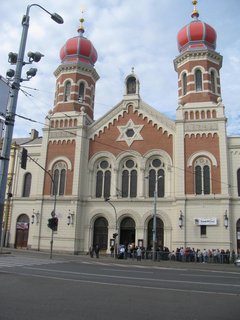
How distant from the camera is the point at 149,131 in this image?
40125 millimetres

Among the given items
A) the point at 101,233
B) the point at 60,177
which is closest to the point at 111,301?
the point at 101,233

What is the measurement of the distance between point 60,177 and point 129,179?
8103mm

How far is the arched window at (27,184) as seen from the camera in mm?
43250

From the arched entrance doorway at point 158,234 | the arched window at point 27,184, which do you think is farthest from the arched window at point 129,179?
the arched window at point 27,184

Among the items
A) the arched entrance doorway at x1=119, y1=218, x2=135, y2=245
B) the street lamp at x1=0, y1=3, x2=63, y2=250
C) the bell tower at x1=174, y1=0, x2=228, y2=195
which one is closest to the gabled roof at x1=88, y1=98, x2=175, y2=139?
the bell tower at x1=174, y1=0, x2=228, y2=195

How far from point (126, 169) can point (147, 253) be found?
32.1 feet

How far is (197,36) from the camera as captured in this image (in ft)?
135

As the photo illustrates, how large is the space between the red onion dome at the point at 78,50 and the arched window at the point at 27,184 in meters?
15.3

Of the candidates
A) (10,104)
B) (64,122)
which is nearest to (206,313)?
(10,104)

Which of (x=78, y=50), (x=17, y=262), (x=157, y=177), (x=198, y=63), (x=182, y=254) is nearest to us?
(x=17, y=262)

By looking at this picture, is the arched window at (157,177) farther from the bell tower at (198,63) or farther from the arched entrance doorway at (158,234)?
the bell tower at (198,63)

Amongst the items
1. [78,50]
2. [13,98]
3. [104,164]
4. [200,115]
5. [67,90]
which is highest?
[78,50]

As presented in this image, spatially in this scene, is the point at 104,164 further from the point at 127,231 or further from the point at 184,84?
the point at 184,84

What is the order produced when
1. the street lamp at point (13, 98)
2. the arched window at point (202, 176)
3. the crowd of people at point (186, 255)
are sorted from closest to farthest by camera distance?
1. the street lamp at point (13, 98)
2. the crowd of people at point (186, 255)
3. the arched window at point (202, 176)
